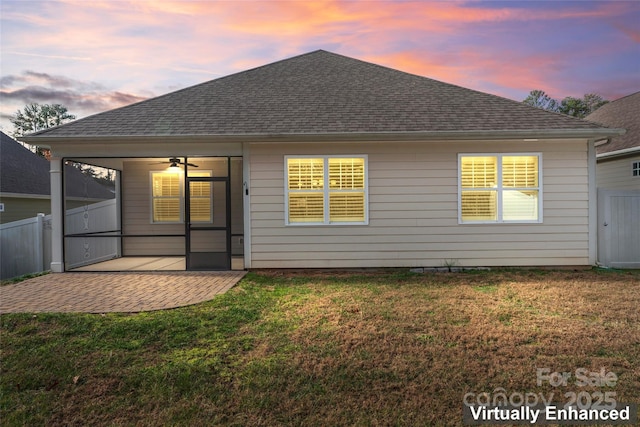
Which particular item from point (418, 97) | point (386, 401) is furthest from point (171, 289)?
point (418, 97)

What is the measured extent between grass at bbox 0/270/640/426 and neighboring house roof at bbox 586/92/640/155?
318 inches

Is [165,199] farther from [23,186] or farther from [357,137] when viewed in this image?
[23,186]

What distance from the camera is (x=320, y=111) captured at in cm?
798

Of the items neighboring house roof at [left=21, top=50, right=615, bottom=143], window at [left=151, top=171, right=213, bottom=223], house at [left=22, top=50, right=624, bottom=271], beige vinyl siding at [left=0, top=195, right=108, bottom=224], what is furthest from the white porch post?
beige vinyl siding at [left=0, top=195, right=108, bottom=224]

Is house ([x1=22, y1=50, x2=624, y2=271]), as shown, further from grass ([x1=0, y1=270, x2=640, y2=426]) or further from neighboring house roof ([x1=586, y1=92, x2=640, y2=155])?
neighboring house roof ([x1=586, y1=92, x2=640, y2=155])

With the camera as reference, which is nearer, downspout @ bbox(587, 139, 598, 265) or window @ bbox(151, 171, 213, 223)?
downspout @ bbox(587, 139, 598, 265)

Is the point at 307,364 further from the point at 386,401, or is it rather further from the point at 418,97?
the point at 418,97

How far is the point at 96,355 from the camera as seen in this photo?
341cm

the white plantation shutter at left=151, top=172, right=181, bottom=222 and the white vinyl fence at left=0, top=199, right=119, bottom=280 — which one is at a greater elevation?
the white plantation shutter at left=151, top=172, right=181, bottom=222

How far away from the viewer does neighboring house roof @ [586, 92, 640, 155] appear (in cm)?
1069

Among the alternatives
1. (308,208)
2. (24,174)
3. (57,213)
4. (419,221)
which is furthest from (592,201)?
(24,174)

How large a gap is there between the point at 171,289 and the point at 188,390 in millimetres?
3592

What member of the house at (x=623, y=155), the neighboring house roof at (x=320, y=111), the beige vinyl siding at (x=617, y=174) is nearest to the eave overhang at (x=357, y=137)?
the neighboring house roof at (x=320, y=111)

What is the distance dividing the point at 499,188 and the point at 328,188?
151 inches
